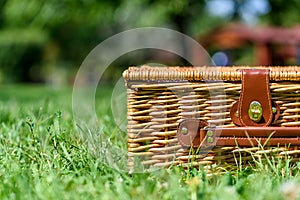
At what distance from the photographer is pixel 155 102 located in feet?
5.95

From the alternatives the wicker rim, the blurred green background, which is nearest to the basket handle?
the wicker rim

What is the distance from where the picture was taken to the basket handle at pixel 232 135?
1798mm

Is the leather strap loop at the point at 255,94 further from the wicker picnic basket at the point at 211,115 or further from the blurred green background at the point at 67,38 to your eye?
the blurred green background at the point at 67,38

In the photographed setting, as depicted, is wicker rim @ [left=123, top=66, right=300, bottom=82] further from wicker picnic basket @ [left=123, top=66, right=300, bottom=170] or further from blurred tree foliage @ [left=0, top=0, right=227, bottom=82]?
blurred tree foliage @ [left=0, top=0, right=227, bottom=82]

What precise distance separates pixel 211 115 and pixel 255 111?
14 centimetres

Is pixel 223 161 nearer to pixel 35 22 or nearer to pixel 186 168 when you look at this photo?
pixel 186 168

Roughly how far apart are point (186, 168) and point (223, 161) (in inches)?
5.2

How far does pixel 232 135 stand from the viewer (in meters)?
1.80

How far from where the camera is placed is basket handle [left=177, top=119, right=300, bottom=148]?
1.80 m

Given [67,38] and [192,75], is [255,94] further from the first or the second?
[67,38]

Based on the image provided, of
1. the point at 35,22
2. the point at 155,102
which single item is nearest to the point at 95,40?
the point at 35,22

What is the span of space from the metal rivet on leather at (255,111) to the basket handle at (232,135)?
48mm

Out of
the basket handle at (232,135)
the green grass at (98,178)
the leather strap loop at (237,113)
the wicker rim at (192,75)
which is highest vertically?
the wicker rim at (192,75)

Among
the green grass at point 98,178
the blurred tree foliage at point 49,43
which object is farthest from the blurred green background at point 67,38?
the green grass at point 98,178
